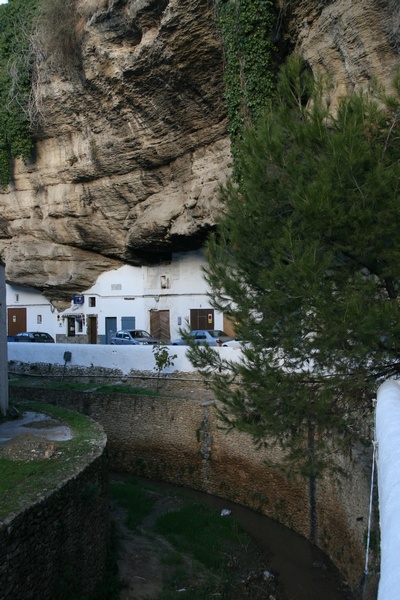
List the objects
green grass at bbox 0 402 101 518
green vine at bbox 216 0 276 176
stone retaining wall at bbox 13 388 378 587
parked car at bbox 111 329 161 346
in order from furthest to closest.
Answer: parked car at bbox 111 329 161 346
green vine at bbox 216 0 276 176
stone retaining wall at bbox 13 388 378 587
green grass at bbox 0 402 101 518

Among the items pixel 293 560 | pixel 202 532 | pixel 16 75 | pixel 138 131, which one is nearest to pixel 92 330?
pixel 138 131

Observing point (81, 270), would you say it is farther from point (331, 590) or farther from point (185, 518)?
point (331, 590)

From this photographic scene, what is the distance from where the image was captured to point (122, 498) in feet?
40.7

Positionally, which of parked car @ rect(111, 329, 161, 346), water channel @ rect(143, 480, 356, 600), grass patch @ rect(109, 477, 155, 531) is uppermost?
parked car @ rect(111, 329, 161, 346)

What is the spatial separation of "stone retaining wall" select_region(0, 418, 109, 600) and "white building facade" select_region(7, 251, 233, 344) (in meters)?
15.2

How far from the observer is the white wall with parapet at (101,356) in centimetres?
1689

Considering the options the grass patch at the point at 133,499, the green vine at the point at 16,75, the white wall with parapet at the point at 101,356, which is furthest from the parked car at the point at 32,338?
the grass patch at the point at 133,499

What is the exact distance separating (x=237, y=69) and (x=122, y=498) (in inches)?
429

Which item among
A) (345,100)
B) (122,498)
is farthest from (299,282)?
(122,498)

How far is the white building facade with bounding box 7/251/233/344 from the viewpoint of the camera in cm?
2375

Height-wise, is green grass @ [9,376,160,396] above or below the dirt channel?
above

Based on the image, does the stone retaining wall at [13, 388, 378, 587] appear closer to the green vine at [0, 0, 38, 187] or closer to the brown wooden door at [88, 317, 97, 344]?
the brown wooden door at [88, 317, 97, 344]

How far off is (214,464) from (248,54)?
33.4ft

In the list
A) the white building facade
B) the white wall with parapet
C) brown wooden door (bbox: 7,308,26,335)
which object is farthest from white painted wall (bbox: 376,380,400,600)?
brown wooden door (bbox: 7,308,26,335)
